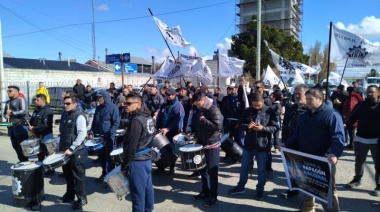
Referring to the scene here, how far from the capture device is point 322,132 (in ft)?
13.1

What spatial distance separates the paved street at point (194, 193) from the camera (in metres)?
4.91

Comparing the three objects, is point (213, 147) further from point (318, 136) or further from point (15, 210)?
point (15, 210)

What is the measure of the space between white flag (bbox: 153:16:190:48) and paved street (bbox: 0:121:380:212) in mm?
6772

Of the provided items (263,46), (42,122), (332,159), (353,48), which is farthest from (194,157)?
(263,46)

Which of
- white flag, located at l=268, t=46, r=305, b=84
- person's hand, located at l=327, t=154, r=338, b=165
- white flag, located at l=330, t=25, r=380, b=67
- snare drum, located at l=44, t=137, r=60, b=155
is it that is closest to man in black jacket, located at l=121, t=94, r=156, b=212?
person's hand, located at l=327, t=154, r=338, b=165

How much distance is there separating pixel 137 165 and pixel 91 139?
7.90 ft

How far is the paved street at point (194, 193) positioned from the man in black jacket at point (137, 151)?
114 cm

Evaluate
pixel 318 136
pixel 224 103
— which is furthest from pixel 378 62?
pixel 318 136

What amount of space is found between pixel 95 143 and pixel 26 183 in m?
1.35

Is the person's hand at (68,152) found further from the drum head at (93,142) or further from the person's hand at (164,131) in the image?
the person's hand at (164,131)

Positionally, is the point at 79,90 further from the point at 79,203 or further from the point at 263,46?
the point at 263,46

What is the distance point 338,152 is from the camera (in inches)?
148

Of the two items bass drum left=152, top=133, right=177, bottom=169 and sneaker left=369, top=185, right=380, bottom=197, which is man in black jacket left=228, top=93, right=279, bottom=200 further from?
sneaker left=369, top=185, right=380, bottom=197

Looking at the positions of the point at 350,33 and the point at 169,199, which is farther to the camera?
the point at 350,33
